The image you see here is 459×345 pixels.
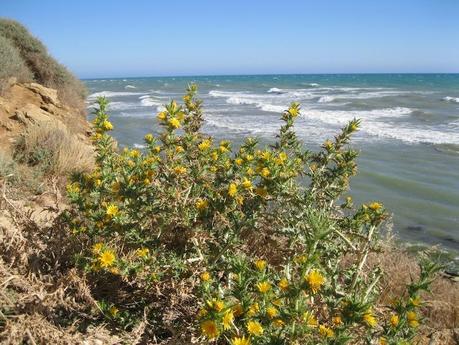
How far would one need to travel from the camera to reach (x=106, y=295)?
2.41 m

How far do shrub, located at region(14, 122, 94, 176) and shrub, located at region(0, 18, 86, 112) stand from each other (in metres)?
3.98

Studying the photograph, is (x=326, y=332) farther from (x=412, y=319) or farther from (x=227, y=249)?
(x=227, y=249)

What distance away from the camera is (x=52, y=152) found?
5.86m

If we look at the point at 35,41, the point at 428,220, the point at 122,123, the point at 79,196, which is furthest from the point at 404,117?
the point at 79,196

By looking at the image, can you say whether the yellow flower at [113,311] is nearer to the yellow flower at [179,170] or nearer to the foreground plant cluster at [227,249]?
the foreground plant cluster at [227,249]

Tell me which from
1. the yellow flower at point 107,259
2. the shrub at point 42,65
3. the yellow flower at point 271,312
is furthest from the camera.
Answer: the shrub at point 42,65

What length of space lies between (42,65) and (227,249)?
31.8 ft

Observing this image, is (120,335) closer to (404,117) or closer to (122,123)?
(122,123)

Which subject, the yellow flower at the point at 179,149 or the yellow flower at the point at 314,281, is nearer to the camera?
the yellow flower at the point at 314,281

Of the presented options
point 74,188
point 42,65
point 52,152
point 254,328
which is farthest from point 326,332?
point 42,65

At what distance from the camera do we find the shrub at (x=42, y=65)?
33.5 ft

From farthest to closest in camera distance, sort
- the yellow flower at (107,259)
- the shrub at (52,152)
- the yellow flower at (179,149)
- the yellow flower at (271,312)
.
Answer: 1. the shrub at (52,152)
2. the yellow flower at (179,149)
3. the yellow flower at (107,259)
4. the yellow flower at (271,312)

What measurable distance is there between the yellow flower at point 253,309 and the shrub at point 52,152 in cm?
421

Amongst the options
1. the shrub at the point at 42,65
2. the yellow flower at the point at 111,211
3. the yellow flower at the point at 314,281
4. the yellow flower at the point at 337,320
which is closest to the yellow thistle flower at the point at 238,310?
the yellow flower at the point at 314,281
